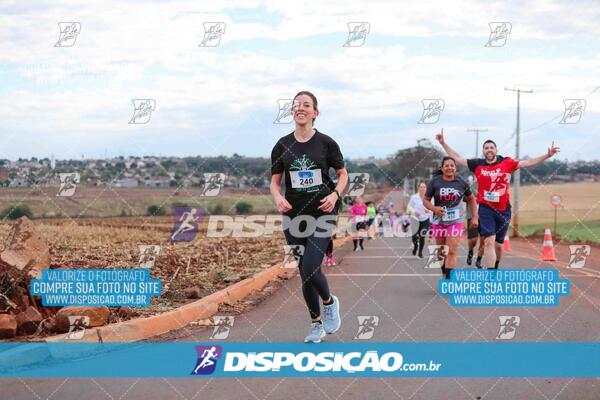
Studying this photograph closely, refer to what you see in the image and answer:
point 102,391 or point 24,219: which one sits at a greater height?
point 24,219

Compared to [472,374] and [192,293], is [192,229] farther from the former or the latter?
[472,374]

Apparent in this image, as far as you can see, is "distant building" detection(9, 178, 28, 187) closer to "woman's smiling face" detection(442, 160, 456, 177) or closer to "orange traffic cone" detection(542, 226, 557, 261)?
"woman's smiling face" detection(442, 160, 456, 177)

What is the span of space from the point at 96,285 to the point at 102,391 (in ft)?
12.5

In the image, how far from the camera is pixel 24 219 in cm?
912

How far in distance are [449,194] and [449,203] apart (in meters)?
0.14

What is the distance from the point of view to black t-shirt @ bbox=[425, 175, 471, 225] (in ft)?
39.9

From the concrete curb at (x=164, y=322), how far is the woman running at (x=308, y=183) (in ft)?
5.45

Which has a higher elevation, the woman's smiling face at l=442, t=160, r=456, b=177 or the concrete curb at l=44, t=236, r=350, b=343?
the woman's smiling face at l=442, t=160, r=456, b=177

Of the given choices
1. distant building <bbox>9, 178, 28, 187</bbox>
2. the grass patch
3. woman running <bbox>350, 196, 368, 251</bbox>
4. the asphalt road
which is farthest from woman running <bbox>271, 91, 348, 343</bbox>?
the grass patch

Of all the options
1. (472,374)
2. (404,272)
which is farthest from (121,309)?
(404,272)

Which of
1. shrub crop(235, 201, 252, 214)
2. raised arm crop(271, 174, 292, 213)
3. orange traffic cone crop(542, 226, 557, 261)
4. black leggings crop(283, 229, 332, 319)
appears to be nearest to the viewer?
raised arm crop(271, 174, 292, 213)

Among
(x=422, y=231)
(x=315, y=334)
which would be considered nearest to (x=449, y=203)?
(x=315, y=334)

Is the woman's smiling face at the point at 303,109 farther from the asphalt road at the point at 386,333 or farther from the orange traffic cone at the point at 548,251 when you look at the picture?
the orange traffic cone at the point at 548,251

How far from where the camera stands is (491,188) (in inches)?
483
